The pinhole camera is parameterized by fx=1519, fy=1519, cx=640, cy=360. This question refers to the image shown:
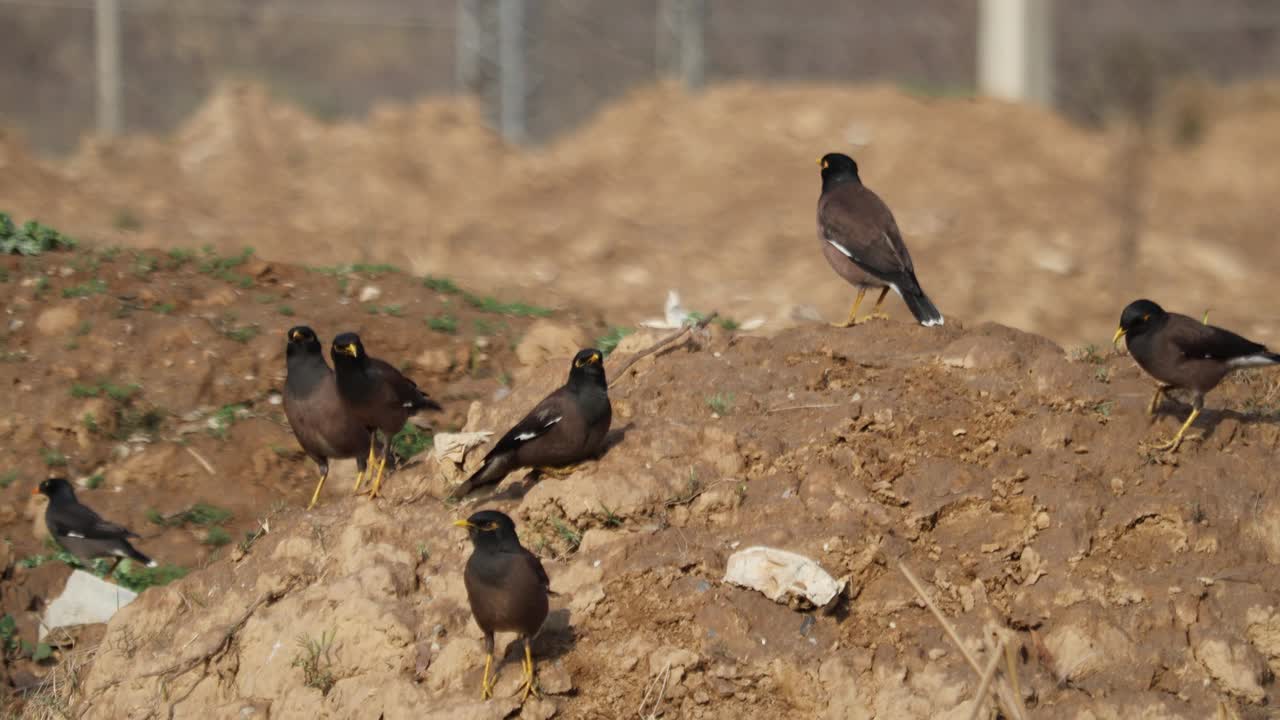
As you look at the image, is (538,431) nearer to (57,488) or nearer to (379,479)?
(379,479)

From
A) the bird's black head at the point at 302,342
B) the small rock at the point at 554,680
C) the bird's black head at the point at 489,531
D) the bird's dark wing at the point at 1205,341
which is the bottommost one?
the small rock at the point at 554,680

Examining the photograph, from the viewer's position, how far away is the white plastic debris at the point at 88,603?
834 cm

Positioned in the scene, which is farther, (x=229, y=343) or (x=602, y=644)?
(x=229, y=343)

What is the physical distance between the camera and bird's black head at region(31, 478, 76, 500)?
8680mm

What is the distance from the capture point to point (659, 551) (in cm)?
675

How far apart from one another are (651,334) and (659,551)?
6.03 feet

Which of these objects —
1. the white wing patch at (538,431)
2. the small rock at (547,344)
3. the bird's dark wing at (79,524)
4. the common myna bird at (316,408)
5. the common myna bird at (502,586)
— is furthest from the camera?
the small rock at (547,344)

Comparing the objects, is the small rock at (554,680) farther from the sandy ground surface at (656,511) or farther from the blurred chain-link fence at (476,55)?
the blurred chain-link fence at (476,55)

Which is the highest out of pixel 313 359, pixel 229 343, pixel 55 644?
pixel 313 359

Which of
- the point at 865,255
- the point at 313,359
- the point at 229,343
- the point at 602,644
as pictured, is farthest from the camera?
the point at 229,343

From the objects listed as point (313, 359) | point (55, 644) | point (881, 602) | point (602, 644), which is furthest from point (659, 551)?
point (55, 644)

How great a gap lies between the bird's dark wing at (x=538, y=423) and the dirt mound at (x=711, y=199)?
23.0 feet

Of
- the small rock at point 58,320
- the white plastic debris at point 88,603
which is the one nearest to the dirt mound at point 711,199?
the small rock at point 58,320

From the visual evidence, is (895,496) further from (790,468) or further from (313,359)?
(313,359)
